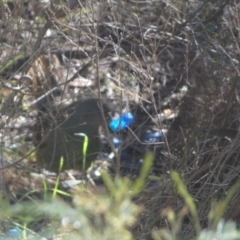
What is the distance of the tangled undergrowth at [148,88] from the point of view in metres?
3.96

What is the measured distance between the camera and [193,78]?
5160 millimetres

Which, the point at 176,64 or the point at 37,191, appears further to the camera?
the point at 176,64

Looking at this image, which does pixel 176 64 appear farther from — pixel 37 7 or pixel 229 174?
pixel 229 174

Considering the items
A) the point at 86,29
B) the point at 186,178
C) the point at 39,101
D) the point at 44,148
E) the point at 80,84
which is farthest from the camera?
the point at 80,84

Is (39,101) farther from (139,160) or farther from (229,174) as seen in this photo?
(229,174)

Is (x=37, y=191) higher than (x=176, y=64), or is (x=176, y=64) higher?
(x=176, y=64)

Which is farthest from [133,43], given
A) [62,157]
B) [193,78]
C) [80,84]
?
[80,84]

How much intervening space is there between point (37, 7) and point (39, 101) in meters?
0.71

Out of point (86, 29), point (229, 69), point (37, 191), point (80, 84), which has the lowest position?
point (37, 191)

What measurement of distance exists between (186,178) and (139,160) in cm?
146

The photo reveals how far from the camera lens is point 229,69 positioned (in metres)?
4.78

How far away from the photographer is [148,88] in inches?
155

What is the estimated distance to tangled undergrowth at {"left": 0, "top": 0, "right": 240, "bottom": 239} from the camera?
3955 millimetres

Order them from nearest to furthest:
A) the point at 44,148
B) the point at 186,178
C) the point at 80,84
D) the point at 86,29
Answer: the point at 186,178, the point at 86,29, the point at 44,148, the point at 80,84
